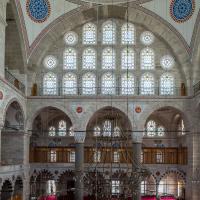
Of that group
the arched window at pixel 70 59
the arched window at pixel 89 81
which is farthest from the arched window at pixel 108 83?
the arched window at pixel 70 59

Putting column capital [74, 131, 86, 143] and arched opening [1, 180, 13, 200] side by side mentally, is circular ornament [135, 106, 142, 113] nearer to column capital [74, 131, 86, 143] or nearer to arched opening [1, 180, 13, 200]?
column capital [74, 131, 86, 143]

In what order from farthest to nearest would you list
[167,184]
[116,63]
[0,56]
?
1. [167,184]
2. [116,63]
3. [0,56]

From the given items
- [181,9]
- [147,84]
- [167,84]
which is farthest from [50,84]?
[181,9]

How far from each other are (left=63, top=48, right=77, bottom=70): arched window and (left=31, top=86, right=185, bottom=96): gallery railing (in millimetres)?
1417

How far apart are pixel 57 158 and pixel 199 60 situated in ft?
37.0

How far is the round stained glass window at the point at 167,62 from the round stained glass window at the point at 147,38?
1.31 m

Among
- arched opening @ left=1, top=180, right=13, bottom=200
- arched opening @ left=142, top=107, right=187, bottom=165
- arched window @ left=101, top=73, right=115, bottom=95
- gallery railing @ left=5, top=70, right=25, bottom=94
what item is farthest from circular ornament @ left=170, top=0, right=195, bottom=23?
arched opening @ left=1, top=180, right=13, bottom=200

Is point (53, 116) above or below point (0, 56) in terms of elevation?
below

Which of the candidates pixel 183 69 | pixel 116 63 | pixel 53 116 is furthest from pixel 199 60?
pixel 53 116

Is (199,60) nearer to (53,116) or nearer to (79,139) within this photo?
(79,139)

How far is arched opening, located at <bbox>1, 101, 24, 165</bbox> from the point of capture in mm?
26219

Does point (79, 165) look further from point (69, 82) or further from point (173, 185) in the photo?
point (173, 185)

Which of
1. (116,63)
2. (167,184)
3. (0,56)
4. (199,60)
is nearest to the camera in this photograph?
(0,56)

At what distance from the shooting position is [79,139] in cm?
2727
